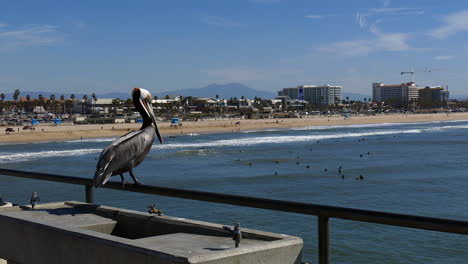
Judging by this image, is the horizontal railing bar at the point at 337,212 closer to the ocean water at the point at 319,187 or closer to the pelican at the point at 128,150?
the pelican at the point at 128,150

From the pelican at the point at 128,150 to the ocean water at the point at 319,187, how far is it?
29.1ft

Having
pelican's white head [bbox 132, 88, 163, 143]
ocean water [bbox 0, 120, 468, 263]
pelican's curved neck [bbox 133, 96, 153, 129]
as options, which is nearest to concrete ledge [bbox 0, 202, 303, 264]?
pelican's curved neck [bbox 133, 96, 153, 129]

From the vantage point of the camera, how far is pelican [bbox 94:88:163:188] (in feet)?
16.0

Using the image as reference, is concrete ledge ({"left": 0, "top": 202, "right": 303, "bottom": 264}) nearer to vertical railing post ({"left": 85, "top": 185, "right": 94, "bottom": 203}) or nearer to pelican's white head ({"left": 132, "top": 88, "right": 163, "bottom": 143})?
vertical railing post ({"left": 85, "top": 185, "right": 94, "bottom": 203})

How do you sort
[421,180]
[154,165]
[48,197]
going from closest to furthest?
[48,197] → [421,180] → [154,165]

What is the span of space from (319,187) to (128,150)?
2714 cm

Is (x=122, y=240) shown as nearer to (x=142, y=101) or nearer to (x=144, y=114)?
(x=144, y=114)

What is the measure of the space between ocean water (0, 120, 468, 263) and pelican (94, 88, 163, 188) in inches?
350

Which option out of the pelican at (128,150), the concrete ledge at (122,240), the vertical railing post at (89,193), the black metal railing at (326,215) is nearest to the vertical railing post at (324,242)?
the black metal railing at (326,215)

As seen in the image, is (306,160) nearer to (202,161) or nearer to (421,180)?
(202,161)

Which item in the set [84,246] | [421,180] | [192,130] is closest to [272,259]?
[84,246]

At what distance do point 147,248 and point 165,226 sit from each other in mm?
1267

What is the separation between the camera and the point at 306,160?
49594 millimetres

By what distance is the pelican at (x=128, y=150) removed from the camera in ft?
16.0
